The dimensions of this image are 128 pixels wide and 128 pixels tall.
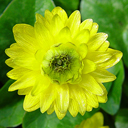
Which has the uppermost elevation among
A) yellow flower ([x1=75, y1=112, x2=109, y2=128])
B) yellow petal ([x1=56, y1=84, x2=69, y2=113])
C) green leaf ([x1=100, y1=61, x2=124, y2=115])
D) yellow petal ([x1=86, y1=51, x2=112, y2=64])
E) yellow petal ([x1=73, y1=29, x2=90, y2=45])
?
yellow petal ([x1=73, y1=29, x2=90, y2=45])

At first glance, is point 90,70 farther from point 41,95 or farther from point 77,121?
point 77,121

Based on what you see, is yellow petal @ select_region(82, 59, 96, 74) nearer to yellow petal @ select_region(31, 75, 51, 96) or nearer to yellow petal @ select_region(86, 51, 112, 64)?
yellow petal @ select_region(86, 51, 112, 64)

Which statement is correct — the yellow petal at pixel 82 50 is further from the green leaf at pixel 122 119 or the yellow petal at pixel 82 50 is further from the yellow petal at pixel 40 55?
the green leaf at pixel 122 119

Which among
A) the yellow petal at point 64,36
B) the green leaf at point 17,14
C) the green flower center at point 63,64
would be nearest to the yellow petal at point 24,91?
the green flower center at point 63,64

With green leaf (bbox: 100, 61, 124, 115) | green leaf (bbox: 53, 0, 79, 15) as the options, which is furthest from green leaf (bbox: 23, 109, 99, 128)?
green leaf (bbox: 53, 0, 79, 15)

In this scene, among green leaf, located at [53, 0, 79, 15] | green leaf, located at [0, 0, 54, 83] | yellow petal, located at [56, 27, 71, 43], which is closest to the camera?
yellow petal, located at [56, 27, 71, 43]

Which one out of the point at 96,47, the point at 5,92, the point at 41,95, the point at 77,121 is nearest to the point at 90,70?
the point at 96,47

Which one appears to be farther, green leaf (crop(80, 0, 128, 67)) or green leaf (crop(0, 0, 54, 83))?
green leaf (crop(80, 0, 128, 67))

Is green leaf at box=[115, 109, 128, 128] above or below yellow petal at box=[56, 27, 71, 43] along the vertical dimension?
below
